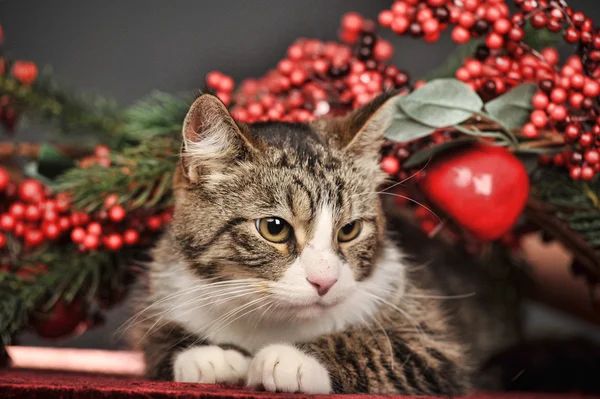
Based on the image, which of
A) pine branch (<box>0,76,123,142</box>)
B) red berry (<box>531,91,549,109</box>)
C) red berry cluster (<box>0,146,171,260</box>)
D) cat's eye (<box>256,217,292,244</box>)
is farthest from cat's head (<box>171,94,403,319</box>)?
pine branch (<box>0,76,123,142</box>)

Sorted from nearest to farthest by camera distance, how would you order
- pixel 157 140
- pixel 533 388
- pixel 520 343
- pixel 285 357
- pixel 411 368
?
pixel 285 357 < pixel 411 368 < pixel 157 140 < pixel 533 388 < pixel 520 343

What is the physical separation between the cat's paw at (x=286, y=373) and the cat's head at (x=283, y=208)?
0.26 feet

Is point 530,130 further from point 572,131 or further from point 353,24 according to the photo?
point 353,24

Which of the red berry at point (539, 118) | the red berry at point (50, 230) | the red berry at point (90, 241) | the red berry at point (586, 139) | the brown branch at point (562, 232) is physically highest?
the red berry at point (539, 118)

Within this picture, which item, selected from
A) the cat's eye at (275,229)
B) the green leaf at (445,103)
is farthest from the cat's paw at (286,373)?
the green leaf at (445,103)

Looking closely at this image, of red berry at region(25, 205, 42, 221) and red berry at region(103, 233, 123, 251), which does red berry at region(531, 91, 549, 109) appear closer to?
red berry at region(103, 233, 123, 251)

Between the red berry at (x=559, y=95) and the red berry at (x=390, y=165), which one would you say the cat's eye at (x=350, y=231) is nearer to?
the red berry at (x=390, y=165)

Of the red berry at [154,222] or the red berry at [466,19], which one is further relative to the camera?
the red berry at [154,222]

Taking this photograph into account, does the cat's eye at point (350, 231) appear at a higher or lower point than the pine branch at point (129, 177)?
lower

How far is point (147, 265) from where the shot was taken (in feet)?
3.29

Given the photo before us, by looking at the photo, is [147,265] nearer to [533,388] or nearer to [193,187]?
[193,187]

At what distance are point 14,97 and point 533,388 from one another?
1.15 metres

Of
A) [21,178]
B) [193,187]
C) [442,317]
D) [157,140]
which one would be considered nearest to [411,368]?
[442,317]

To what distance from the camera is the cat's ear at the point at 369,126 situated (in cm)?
87
